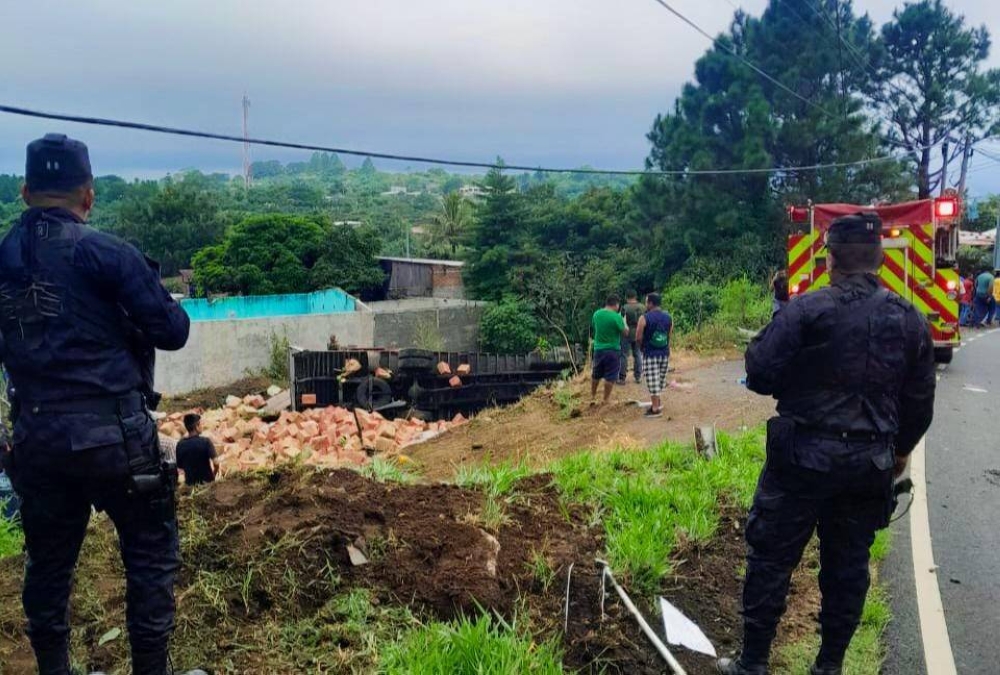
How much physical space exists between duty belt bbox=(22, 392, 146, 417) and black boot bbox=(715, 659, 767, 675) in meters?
2.65

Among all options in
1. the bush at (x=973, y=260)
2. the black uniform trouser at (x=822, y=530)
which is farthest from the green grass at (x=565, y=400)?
the bush at (x=973, y=260)

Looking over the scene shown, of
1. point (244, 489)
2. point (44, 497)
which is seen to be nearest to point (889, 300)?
point (44, 497)

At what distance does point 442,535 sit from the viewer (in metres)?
4.24

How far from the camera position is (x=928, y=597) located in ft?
14.7

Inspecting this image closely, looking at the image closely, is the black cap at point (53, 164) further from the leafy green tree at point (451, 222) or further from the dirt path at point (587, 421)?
the leafy green tree at point (451, 222)

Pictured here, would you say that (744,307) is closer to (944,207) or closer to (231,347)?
(944,207)

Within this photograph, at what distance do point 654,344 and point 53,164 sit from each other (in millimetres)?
8565

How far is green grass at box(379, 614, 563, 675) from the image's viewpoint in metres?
3.12

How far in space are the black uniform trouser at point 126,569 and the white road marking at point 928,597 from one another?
3316 mm

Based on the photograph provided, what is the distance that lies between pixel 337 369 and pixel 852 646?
57.1 feet

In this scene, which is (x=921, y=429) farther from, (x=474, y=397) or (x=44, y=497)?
(x=474, y=397)

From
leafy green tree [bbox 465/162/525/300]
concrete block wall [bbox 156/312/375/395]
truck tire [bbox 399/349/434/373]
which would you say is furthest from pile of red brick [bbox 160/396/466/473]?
leafy green tree [bbox 465/162/525/300]

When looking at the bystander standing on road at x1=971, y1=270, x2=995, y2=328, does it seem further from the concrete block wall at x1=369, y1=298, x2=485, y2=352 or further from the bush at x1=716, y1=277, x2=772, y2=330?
the concrete block wall at x1=369, y1=298, x2=485, y2=352

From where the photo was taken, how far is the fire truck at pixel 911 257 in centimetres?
1101
